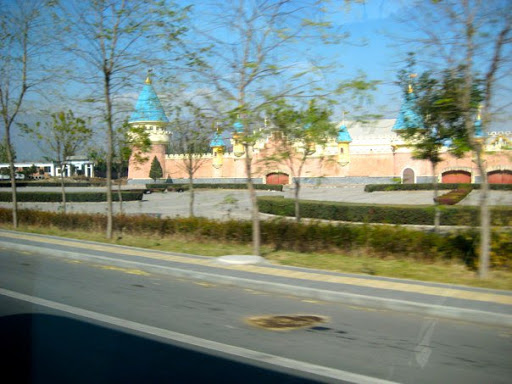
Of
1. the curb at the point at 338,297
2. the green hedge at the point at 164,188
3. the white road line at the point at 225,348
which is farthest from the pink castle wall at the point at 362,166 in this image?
the white road line at the point at 225,348

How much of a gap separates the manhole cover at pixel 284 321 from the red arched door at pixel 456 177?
171ft

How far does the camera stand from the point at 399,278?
9.84 meters

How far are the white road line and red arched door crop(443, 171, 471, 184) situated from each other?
2105 inches

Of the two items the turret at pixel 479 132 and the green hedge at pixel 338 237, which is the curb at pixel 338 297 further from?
the green hedge at pixel 338 237

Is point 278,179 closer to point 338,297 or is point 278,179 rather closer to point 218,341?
point 338,297

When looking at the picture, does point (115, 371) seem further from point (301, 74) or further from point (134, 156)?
point (134, 156)

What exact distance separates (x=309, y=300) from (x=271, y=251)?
5717 millimetres

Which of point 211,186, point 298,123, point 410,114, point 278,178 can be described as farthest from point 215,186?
point 298,123

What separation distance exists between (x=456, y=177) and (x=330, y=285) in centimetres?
5159

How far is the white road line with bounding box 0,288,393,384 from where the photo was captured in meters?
5.00

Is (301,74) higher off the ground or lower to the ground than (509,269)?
higher

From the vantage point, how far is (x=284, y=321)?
280 inches

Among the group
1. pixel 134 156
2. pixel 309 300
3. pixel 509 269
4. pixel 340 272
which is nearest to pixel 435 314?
pixel 309 300

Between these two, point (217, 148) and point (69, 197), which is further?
point (69, 197)
